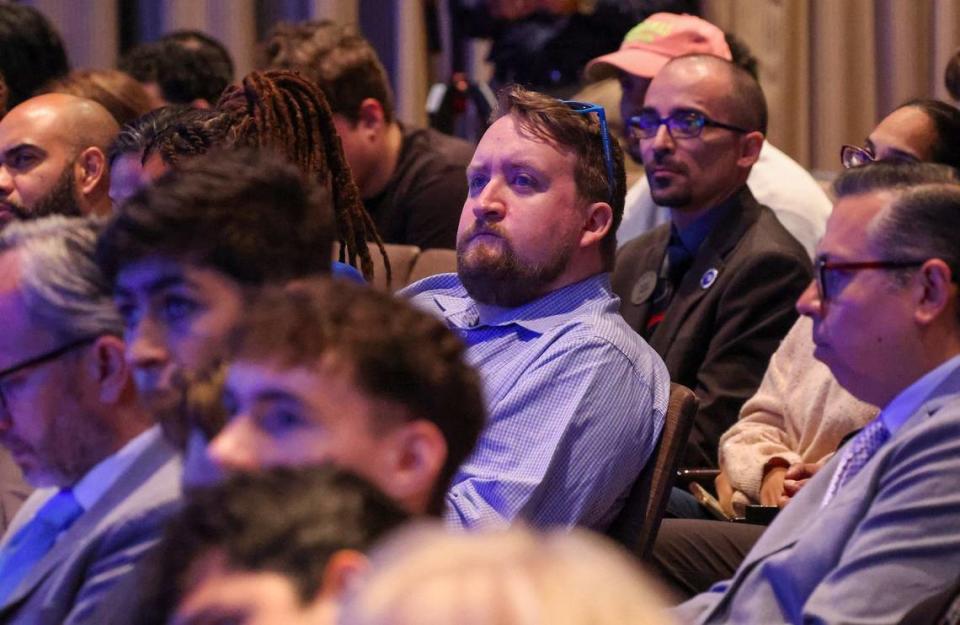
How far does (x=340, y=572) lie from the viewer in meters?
1.02

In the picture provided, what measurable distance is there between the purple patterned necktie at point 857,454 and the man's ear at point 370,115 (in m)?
2.31

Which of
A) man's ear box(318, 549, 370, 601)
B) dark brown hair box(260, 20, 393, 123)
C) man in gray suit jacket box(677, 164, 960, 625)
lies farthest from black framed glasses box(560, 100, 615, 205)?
man's ear box(318, 549, 370, 601)

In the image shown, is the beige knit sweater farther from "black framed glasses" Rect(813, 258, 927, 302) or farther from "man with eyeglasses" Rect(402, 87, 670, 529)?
"black framed glasses" Rect(813, 258, 927, 302)

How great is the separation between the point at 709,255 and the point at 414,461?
6.87 feet

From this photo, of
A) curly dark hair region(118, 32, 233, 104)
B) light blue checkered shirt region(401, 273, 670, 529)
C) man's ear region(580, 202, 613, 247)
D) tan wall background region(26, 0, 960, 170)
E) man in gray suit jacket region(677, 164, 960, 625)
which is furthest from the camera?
tan wall background region(26, 0, 960, 170)

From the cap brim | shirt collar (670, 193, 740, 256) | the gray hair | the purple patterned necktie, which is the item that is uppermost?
the gray hair

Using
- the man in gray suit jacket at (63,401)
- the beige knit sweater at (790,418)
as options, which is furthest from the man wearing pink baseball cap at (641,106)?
the man in gray suit jacket at (63,401)

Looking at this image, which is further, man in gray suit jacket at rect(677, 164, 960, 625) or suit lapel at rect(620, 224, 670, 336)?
suit lapel at rect(620, 224, 670, 336)

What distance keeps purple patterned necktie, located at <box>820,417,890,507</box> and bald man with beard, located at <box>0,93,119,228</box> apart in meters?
1.77

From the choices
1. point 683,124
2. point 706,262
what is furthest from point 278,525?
point 683,124

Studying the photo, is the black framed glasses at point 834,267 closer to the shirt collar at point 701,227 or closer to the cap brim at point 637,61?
the shirt collar at point 701,227

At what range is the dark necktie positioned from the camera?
344 cm

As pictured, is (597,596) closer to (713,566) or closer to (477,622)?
(477,622)

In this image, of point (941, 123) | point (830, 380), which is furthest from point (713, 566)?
point (941, 123)
